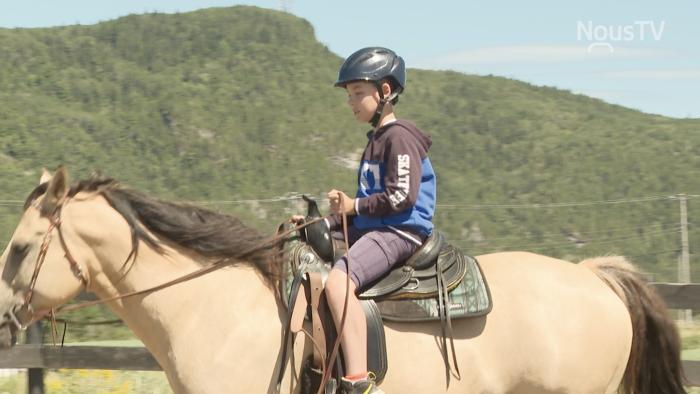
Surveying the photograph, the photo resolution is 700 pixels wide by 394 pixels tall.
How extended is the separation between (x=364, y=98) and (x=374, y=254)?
80cm

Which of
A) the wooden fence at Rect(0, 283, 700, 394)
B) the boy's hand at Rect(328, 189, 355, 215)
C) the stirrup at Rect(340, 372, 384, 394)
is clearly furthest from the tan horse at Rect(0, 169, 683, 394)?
the wooden fence at Rect(0, 283, 700, 394)

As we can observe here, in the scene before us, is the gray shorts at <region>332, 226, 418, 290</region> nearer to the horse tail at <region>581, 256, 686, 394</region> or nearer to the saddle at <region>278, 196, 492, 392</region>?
the saddle at <region>278, 196, 492, 392</region>

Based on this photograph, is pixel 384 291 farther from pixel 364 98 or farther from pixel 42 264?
pixel 42 264

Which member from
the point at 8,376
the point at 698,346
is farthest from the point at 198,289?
the point at 698,346

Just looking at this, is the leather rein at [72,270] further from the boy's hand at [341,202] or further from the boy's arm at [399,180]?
the boy's arm at [399,180]

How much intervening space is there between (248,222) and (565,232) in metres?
32.6

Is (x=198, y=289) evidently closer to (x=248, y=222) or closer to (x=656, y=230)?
(x=248, y=222)

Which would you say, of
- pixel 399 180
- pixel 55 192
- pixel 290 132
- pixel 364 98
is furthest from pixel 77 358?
pixel 290 132

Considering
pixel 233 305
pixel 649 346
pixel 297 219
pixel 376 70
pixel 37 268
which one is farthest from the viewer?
pixel 649 346

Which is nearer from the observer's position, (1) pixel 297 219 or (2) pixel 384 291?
(2) pixel 384 291

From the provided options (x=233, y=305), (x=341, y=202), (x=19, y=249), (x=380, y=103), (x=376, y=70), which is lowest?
(x=233, y=305)

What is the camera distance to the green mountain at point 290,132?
38.7 meters

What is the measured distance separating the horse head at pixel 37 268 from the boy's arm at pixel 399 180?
147cm

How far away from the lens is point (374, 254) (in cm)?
499
